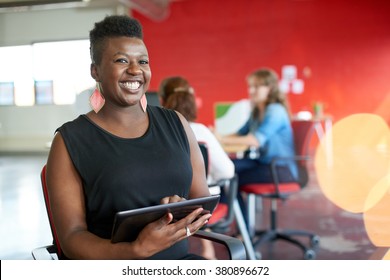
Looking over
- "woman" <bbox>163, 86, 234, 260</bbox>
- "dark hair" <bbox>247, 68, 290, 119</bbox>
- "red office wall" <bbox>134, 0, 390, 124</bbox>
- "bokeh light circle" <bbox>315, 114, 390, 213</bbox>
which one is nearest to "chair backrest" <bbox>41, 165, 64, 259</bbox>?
"woman" <bbox>163, 86, 234, 260</bbox>

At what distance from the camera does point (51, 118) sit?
1.27 meters

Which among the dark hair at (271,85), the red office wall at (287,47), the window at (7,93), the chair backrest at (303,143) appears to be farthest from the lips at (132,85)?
the red office wall at (287,47)

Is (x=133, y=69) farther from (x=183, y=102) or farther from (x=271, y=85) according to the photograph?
(x=271, y=85)

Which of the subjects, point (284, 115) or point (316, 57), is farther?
point (316, 57)

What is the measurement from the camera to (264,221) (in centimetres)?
402

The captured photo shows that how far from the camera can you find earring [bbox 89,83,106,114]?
1.14 m

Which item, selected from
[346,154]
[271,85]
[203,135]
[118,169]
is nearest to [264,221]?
Answer: [271,85]

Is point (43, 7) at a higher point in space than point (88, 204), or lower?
higher

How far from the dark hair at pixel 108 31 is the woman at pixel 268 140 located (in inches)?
83.0

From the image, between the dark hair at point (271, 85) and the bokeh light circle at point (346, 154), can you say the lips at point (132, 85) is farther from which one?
the bokeh light circle at point (346, 154)

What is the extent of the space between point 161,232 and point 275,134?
2240 mm
